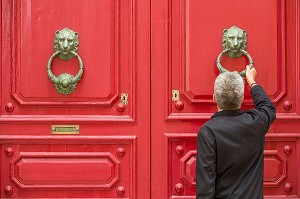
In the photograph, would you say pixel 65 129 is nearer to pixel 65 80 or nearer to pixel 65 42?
pixel 65 80

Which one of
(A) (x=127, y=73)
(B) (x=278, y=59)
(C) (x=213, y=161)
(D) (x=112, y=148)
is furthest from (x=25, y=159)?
(B) (x=278, y=59)

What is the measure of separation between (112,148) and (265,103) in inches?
42.4

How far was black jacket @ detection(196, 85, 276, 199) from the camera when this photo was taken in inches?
124

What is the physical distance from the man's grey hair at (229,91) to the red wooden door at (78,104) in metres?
0.85

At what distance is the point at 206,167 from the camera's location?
123 inches

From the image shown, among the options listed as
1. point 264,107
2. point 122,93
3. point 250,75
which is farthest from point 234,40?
point 122,93

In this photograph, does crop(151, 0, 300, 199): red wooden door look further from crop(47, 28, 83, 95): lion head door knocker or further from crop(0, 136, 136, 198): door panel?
crop(47, 28, 83, 95): lion head door knocker

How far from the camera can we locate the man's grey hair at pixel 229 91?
322 centimetres

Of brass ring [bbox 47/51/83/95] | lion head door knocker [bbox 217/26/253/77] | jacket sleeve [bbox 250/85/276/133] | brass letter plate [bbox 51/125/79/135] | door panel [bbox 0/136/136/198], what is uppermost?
lion head door knocker [bbox 217/26/253/77]

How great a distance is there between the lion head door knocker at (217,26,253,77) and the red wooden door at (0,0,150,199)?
49cm

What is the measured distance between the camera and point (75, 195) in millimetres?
3992

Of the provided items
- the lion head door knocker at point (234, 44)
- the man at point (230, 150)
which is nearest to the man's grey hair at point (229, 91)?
the man at point (230, 150)

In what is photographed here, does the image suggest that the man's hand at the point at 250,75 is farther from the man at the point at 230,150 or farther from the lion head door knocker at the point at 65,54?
the lion head door knocker at the point at 65,54

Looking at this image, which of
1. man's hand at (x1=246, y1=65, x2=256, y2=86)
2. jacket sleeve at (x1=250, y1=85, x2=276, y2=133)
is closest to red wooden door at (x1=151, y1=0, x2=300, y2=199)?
man's hand at (x1=246, y1=65, x2=256, y2=86)
